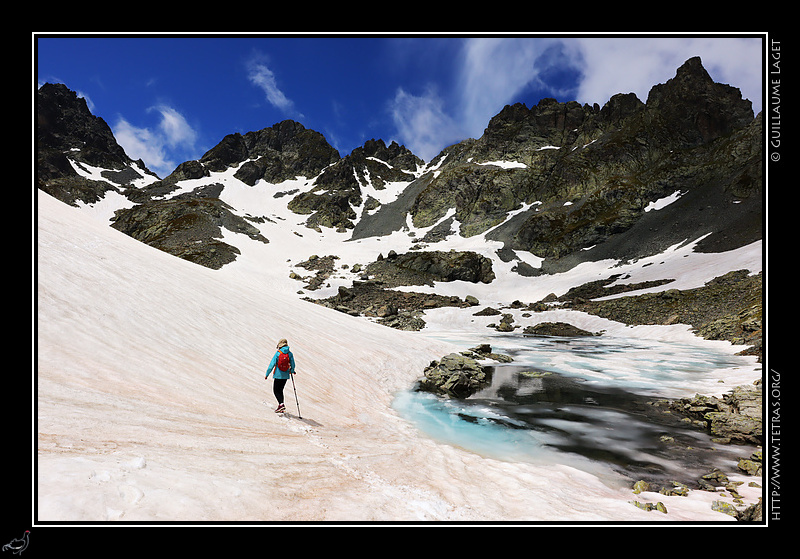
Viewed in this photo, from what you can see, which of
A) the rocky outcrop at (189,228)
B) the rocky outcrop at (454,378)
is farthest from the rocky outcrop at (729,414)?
the rocky outcrop at (189,228)

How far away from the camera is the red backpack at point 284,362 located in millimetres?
8055

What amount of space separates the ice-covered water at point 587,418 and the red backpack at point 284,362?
4.51m

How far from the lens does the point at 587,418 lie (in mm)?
11789

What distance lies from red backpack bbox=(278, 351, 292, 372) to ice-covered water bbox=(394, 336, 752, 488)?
177 inches

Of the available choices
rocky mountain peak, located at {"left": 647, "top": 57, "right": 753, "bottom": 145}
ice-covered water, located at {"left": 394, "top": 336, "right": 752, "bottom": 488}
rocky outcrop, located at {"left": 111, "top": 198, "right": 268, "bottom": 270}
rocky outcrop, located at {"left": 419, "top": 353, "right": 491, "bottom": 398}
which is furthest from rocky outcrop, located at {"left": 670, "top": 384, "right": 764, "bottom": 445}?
rocky mountain peak, located at {"left": 647, "top": 57, "right": 753, "bottom": 145}

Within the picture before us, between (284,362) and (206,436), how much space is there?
2370mm

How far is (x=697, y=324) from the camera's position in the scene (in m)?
35.8

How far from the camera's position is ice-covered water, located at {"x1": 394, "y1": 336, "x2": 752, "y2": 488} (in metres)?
8.34

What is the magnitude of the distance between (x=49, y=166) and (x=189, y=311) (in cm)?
22685

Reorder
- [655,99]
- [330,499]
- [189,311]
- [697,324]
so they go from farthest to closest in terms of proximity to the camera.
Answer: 1. [655,99]
2. [697,324]
3. [189,311]
4. [330,499]

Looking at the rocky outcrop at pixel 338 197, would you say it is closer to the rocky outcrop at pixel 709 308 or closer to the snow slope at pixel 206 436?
the rocky outcrop at pixel 709 308
